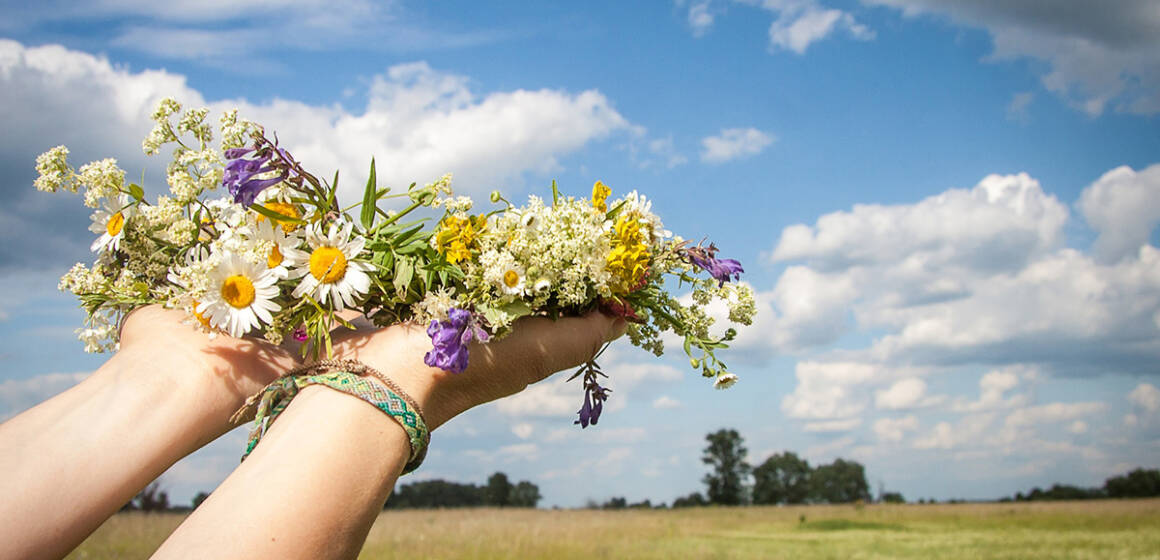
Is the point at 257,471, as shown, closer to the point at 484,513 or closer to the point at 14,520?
the point at 14,520

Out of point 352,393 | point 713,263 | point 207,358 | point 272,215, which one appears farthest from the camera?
point 713,263

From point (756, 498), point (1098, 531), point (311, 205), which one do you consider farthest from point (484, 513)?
point (756, 498)

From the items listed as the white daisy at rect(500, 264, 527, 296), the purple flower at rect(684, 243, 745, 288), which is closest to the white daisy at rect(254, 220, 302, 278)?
the white daisy at rect(500, 264, 527, 296)

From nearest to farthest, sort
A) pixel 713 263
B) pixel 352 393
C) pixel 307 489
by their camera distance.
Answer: pixel 307 489 → pixel 352 393 → pixel 713 263

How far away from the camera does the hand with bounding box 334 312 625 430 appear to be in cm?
195

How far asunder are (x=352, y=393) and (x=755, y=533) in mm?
18781

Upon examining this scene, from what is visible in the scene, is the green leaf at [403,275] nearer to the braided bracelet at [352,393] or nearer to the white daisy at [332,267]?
the white daisy at [332,267]

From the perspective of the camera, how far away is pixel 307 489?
1526 millimetres

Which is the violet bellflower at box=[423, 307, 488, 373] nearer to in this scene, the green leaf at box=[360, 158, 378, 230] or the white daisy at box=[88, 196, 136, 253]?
the green leaf at box=[360, 158, 378, 230]

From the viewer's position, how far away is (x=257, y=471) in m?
1.56

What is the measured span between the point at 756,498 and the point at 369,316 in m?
47.9

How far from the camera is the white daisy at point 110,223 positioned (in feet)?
8.41

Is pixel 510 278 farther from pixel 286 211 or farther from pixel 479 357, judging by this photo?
pixel 286 211

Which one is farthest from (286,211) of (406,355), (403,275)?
(406,355)
